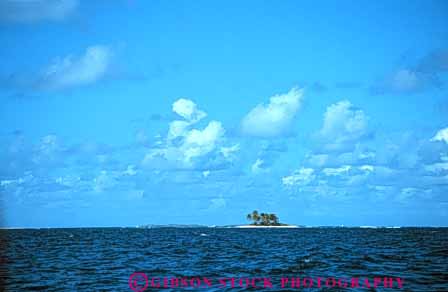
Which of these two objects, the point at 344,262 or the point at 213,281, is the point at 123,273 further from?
the point at 344,262

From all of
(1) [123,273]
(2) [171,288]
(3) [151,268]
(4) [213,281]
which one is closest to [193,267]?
(3) [151,268]

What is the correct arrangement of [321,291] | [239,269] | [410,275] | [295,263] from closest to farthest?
[321,291] → [410,275] → [239,269] → [295,263]

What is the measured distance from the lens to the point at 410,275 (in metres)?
44.5

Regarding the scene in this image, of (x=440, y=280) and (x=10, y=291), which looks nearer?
(x=10, y=291)

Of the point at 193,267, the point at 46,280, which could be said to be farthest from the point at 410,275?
the point at 46,280

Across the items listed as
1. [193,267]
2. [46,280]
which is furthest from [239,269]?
[46,280]

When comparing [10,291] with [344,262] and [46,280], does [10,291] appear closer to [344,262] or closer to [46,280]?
[46,280]

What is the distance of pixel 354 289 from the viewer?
3691cm

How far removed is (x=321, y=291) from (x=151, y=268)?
2115 cm

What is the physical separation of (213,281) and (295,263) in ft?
56.8

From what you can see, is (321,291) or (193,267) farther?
(193,267)

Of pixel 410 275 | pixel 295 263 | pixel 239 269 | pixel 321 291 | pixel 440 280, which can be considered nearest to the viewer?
pixel 321 291

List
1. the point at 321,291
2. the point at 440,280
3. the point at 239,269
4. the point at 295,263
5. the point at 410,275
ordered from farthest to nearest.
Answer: the point at 295,263
the point at 239,269
the point at 410,275
the point at 440,280
the point at 321,291

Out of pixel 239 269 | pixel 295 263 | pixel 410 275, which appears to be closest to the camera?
pixel 410 275
